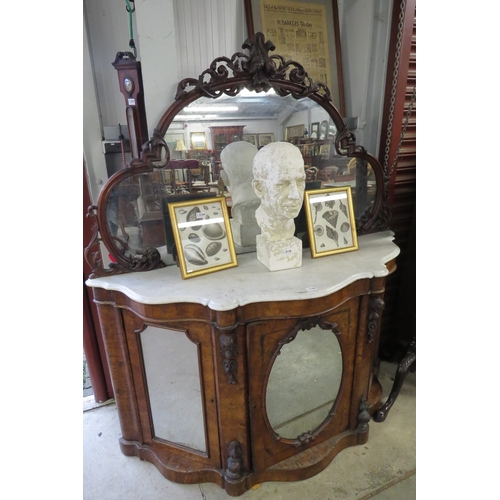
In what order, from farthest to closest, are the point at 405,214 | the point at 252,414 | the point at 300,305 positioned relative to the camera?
the point at 405,214 → the point at 252,414 → the point at 300,305

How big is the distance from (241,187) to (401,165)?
97 cm

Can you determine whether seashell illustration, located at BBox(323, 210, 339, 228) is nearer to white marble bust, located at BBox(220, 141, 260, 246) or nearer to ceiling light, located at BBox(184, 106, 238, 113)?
white marble bust, located at BBox(220, 141, 260, 246)

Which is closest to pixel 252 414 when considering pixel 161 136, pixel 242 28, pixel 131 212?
pixel 131 212

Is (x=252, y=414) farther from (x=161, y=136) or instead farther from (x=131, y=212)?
(x=161, y=136)

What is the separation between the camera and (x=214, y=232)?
1.31 metres

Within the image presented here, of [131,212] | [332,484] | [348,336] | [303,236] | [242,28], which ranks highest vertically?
[242,28]

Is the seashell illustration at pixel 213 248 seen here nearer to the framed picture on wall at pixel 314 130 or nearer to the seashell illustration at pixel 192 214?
the seashell illustration at pixel 192 214

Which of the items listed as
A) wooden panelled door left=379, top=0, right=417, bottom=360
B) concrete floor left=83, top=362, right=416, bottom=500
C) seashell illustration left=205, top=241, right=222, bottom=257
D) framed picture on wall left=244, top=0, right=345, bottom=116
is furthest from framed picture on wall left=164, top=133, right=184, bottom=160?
concrete floor left=83, top=362, right=416, bottom=500

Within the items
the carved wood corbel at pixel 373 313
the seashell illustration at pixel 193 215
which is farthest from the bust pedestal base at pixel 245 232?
the carved wood corbel at pixel 373 313

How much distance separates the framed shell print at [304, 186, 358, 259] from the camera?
1.44 m

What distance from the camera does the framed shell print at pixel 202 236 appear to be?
4.10ft

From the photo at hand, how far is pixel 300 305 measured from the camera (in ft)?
3.83

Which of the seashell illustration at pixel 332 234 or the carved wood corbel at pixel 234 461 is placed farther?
the seashell illustration at pixel 332 234

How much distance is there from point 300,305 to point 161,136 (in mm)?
813
